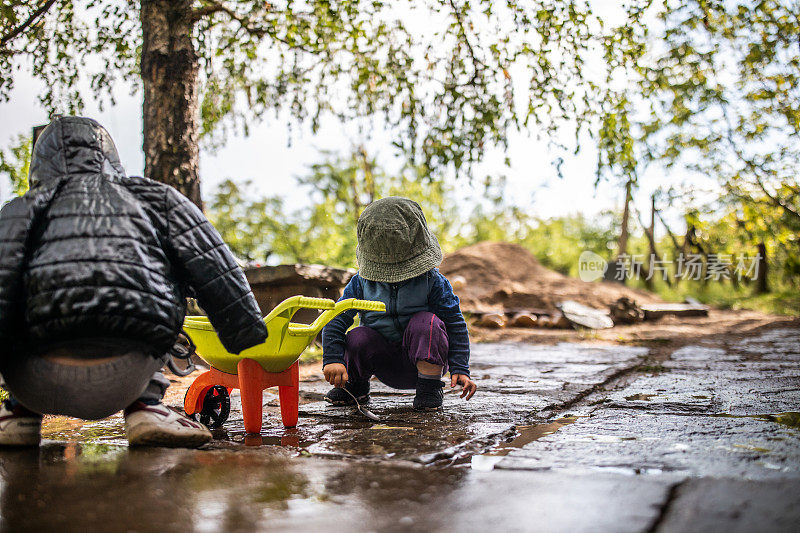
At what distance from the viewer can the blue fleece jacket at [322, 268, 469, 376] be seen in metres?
2.98

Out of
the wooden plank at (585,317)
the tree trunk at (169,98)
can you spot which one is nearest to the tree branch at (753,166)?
the wooden plank at (585,317)

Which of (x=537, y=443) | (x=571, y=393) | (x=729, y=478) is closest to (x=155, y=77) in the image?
(x=571, y=393)

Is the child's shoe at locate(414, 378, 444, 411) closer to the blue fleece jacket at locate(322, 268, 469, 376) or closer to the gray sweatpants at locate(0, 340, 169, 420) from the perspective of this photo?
the blue fleece jacket at locate(322, 268, 469, 376)

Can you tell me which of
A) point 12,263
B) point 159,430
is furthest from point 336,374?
point 12,263

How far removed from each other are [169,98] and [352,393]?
301 centimetres

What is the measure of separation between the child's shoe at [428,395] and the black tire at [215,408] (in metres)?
0.85

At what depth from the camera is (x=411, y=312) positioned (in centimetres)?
304

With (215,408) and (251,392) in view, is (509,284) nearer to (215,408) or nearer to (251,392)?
(215,408)

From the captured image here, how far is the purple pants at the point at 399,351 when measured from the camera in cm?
288

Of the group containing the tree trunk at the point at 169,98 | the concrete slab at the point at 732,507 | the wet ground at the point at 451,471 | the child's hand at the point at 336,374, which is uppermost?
the tree trunk at the point at 169,98

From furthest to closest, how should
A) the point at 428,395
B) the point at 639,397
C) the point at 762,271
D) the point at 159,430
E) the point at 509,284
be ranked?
1. the point at 762,271
2. the point at 509,284
3. the point at 639,397
4. the point at 428,395
5. the point at 159,430

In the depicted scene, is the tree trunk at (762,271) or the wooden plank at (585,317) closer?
the wooden plank at (585,317)

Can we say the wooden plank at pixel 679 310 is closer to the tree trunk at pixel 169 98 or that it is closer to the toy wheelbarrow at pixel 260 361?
the tree trunk at pixel 169 98

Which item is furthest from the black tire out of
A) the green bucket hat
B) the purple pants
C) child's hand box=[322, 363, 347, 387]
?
the green bucket hat
